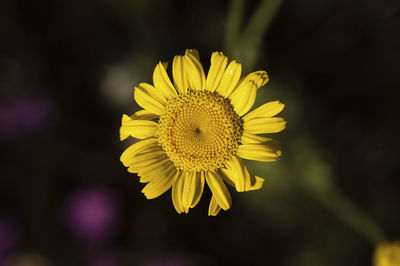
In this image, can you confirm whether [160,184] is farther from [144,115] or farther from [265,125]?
[265,125]

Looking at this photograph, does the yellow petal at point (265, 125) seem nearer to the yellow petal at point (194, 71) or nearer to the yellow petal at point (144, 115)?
the yellow petal at point (194, 71)
